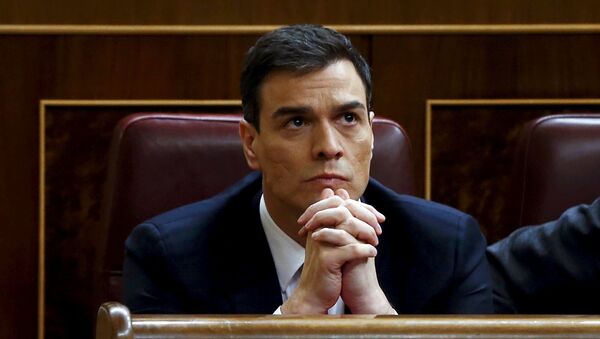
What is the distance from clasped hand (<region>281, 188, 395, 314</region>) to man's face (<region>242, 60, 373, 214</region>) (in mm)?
38

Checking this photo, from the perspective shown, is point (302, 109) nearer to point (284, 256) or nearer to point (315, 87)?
point (315, 87)

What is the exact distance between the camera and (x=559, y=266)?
109 centimetres

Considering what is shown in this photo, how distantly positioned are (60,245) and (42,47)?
27cm

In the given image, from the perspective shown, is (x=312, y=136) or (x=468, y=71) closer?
(x=312, y=136)

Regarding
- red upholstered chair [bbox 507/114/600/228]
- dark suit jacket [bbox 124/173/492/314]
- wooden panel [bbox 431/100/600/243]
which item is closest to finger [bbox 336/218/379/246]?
dark suit jacket [bbox 124/173/492/314]

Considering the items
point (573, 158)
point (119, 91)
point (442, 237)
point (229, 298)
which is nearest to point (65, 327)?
point (119, 91)

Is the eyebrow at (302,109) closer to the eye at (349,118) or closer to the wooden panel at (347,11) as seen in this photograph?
the eye at (349,118)

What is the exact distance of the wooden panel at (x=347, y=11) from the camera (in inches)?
62.2

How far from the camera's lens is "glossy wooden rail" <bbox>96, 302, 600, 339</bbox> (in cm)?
59

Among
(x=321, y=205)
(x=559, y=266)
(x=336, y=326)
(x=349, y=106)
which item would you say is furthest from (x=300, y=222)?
(x=336, y=326)

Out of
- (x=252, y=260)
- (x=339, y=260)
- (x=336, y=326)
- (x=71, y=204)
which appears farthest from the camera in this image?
(x=71, y=204)

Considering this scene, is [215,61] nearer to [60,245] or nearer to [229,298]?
[60,245]

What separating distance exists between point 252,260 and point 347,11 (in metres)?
0.57

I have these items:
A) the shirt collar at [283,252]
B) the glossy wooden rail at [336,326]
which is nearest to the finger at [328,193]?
the shirt collar at [283,252]
